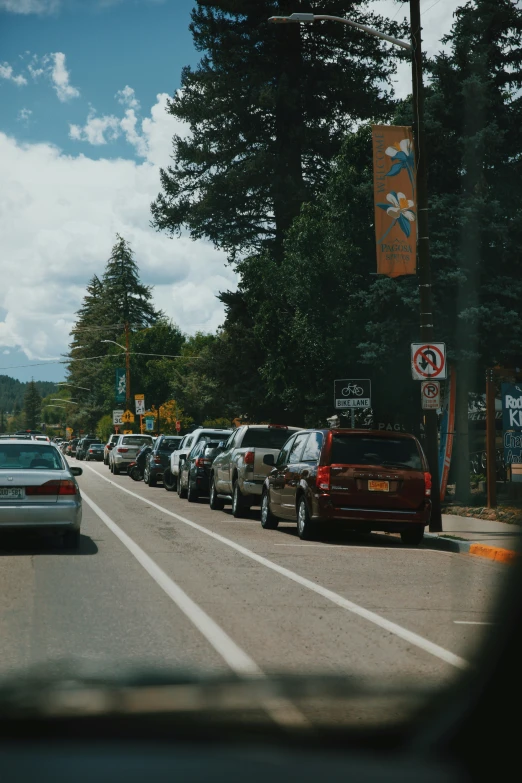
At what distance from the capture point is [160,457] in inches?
1453

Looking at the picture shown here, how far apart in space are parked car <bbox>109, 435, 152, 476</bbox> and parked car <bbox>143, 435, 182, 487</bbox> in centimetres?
1090

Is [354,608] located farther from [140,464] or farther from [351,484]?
[140,464]

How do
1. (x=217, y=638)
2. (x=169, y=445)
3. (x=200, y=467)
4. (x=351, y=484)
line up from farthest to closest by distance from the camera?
(x=169, y=445) → (x=200, y=467) → (x=351, y=484) → (x=217, y=638)

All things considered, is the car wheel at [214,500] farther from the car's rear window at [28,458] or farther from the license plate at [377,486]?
the car's rear window at [28,458]

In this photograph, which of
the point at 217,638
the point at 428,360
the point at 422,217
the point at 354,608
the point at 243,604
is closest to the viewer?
the point at 217,638

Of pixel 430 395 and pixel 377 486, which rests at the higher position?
pixel 430 395

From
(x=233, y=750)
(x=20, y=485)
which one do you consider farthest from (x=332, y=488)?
(x=233, y=750)

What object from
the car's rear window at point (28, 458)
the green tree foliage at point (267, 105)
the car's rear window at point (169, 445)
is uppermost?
the green tree foliage at point (267, 105)

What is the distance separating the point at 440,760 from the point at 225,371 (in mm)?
39966

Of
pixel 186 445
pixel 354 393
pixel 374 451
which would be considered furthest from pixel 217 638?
pixel 186 445

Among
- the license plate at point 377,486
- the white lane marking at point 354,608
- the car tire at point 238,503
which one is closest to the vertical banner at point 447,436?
the car tire at point 238,503

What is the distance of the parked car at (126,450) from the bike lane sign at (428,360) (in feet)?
106

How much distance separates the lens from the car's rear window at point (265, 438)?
22719 millimetres

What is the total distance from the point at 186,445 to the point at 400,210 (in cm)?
1531
